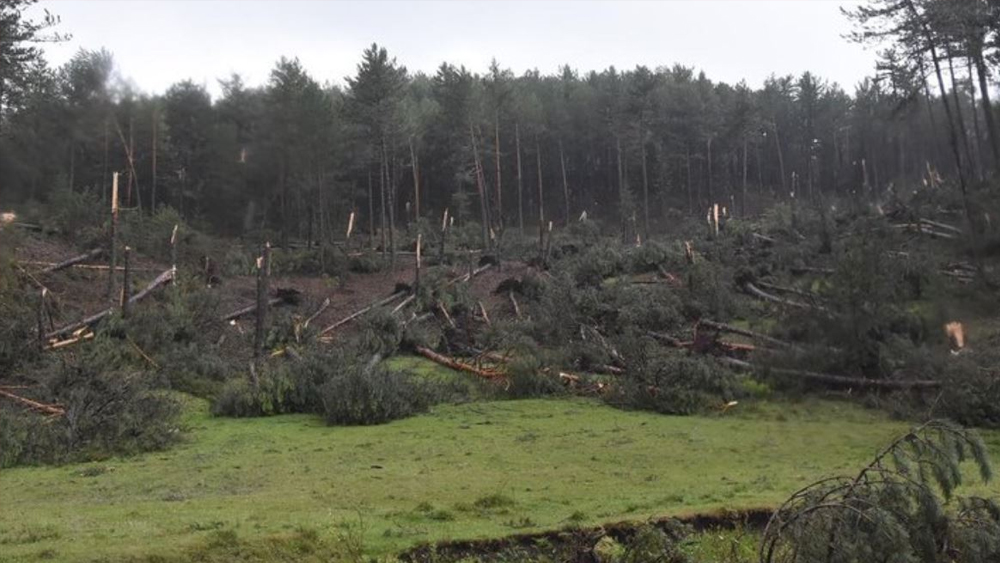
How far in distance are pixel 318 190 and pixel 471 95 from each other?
14.1 metres

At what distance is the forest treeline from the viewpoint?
27938 millimetres

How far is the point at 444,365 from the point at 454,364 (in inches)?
19.3

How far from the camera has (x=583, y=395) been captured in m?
16.2

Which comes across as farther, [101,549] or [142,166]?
[142,166]

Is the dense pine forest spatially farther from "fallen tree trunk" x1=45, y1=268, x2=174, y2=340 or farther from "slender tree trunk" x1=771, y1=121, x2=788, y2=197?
"slender tree trunk" x1=771, y1=121, x2=788, y2=197

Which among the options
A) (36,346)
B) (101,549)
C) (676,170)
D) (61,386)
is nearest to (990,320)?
(101,549)

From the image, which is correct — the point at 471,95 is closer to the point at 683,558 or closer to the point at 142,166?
the point at 142,166

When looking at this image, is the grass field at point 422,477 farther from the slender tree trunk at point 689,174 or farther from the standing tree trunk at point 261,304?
the slender tree trunk at point 689,174

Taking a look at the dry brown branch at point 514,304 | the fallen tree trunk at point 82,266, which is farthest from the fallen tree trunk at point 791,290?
the fallen tree trunk at point 82,266

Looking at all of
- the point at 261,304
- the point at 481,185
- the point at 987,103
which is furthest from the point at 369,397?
the point at 481,185

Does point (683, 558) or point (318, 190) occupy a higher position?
point (318, 190)

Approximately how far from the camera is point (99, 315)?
19859mm

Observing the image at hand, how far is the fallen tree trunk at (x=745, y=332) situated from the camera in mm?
13091

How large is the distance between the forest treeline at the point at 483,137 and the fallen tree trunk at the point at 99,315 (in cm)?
599
